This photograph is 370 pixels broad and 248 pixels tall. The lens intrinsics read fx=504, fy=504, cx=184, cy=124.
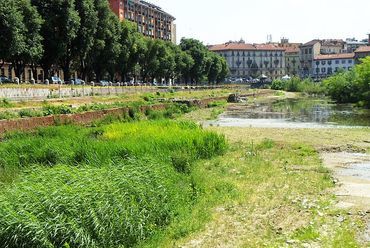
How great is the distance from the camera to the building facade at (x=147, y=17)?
140525 millimetres

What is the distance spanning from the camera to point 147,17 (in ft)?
518

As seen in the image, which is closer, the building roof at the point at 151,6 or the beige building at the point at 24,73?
the beige building at the point at 24,73

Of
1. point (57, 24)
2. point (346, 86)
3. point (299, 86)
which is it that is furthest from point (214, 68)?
point (57, 24)

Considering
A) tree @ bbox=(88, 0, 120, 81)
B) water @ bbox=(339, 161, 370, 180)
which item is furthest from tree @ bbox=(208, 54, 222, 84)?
water @ bbox=(339, 161, 370, 180)

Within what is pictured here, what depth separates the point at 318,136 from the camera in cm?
3491

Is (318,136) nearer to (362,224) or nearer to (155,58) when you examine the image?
(362,224)

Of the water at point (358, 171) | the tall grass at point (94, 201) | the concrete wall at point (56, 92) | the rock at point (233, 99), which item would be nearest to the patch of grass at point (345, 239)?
the tall grass at point (94, 201)

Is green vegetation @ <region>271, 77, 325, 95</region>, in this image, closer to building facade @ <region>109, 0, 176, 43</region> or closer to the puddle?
building facade @ <region>109, 0, 176, 43</region>

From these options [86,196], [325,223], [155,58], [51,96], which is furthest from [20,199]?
[155,58]

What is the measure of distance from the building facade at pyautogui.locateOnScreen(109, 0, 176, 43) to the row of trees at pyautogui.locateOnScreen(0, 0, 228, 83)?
4098 centimetres

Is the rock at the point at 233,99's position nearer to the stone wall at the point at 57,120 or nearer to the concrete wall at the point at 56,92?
the concrete wall at the point at 56,92

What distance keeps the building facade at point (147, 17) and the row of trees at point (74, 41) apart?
41.0 metres

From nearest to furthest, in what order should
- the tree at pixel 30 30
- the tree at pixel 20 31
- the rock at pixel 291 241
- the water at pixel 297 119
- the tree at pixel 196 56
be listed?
the rock at pixel 291 241 → the water at pixel 297 119 → the tree at pixel 20 31 → the tree at pixel 30 30 → the tree at pixel 196 56

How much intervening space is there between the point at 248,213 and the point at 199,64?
116787 millimetres
